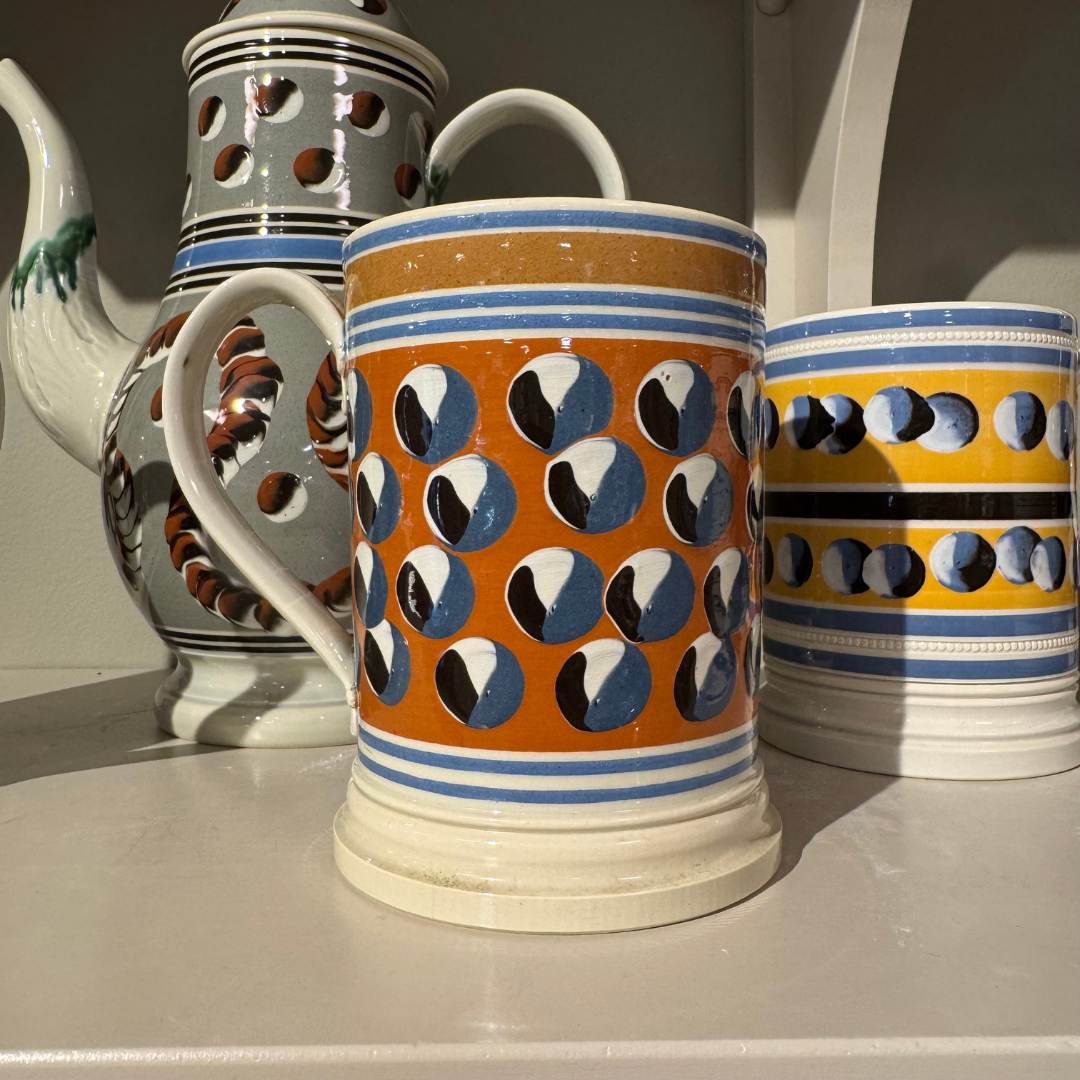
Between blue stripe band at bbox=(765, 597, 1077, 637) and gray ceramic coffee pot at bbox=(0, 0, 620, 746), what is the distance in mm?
205

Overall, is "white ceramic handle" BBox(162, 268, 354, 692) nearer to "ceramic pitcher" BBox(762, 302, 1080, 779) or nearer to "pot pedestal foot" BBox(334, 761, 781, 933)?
"pot pedestal foot" BBox(334, 761, 781, 933)

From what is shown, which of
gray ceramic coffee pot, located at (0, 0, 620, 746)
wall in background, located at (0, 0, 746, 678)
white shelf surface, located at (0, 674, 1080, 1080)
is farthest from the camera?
wall in background, located at (0, 0, 746, 678)

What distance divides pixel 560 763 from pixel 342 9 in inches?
13.7

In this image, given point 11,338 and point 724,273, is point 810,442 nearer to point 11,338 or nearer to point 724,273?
point 724,273

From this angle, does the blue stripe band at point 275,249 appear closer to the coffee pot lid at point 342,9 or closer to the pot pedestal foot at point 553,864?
the coffee pot lid at point 342,9

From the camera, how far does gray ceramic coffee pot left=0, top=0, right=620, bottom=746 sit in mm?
419

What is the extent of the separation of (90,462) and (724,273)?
32 cm

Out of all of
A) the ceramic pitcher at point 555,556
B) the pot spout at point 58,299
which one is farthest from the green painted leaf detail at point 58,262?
the ceramic pitcher at point 555,556

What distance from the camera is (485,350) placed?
0.90ft

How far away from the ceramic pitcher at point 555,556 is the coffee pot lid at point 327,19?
0.63 feet

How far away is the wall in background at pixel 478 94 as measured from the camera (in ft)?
1.99

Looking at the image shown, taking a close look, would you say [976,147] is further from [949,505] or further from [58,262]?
[58,262]

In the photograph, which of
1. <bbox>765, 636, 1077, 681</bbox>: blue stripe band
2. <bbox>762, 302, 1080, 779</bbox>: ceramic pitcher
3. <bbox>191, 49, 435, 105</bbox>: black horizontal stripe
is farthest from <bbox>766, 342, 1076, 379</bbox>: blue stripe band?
<bbox>191, 49, 435, 105</bbox>: black horizontal stripe

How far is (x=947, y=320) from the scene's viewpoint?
0.39 meters
